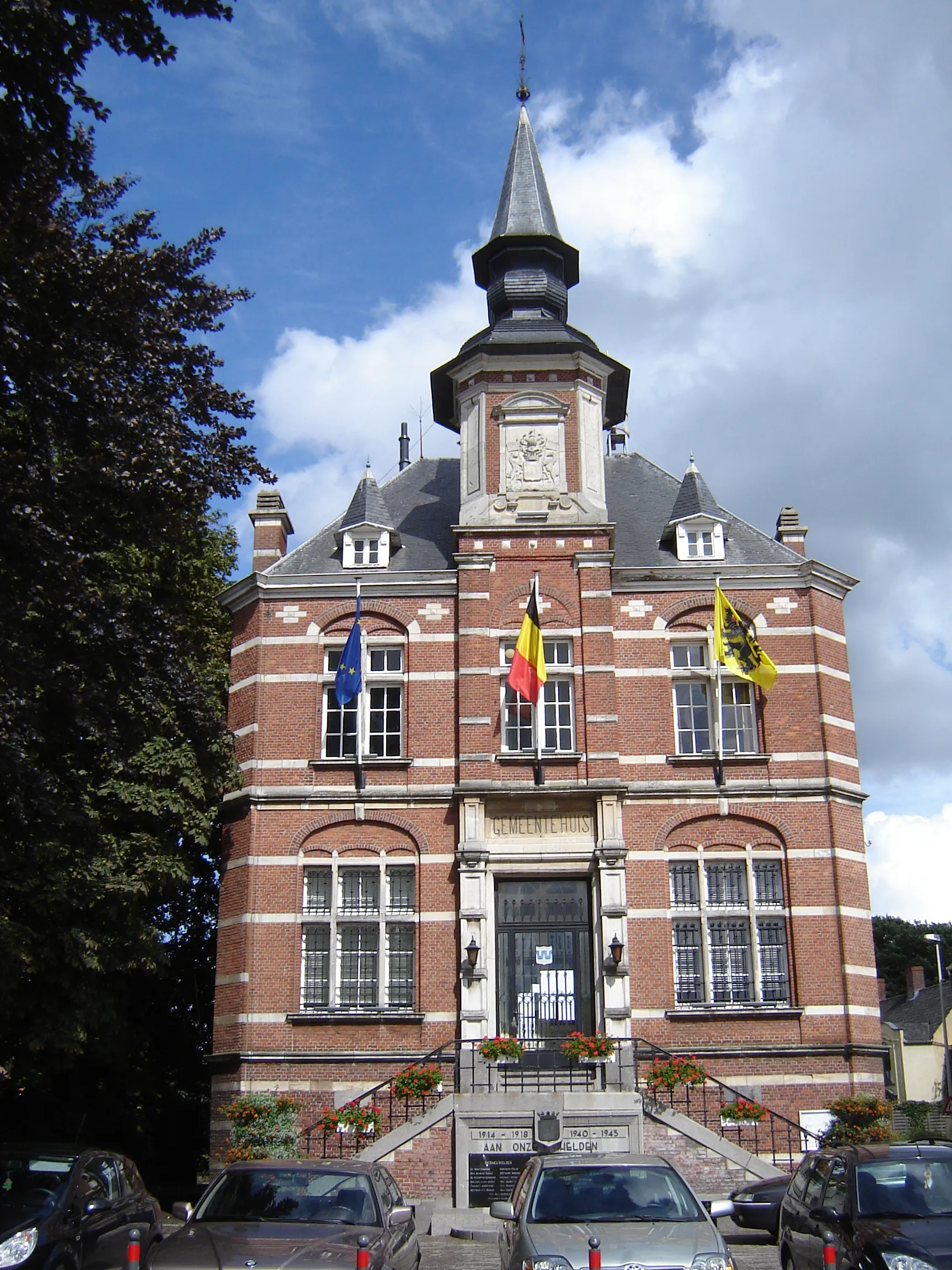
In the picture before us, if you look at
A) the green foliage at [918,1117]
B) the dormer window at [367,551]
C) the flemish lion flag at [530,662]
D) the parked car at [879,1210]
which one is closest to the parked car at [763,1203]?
the parked car at [879,1210]

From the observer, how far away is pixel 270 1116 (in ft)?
69.2

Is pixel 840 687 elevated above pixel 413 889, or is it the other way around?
pixel 840 687

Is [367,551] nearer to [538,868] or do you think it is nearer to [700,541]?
[700,541]

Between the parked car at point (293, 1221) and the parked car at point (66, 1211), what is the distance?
1.82 ft

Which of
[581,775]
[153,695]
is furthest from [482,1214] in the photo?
[153,695]

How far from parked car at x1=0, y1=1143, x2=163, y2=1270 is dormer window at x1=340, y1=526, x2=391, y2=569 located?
14.5 meters

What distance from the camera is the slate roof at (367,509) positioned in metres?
26.1

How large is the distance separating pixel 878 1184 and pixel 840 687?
14.7 metres

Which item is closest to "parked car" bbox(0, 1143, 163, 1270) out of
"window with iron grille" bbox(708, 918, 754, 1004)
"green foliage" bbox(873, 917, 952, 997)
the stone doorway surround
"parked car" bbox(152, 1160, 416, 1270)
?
"parked car" bbox(152, 1160, 416, 1270)

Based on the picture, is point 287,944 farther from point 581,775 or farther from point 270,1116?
point 581,775

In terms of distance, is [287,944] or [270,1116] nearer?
[270,1116]

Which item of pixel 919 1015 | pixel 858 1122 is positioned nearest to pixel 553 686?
pixel 858 1122

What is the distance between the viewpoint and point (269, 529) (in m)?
26.9

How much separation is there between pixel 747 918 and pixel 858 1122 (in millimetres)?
A: 3801
